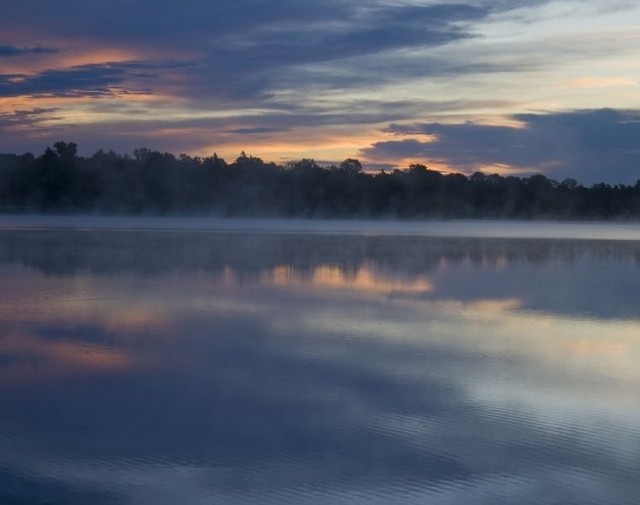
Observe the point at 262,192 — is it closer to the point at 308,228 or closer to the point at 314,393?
the point at 308,228

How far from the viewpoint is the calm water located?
4371 mm

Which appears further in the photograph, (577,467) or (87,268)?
(87,268)

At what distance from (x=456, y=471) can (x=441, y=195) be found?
55.1m

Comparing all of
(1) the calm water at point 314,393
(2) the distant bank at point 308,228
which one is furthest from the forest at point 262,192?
(1) the calm water at point 314,393

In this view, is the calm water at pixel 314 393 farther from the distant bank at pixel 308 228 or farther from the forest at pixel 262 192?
the forest at pixel 262 192

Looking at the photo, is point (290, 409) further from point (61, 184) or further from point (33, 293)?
point (61, 184)

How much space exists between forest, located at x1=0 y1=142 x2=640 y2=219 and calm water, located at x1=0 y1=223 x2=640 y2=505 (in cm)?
3875

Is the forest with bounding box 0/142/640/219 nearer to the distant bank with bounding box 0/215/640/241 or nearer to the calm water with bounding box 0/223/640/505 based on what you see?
the distant bank with bounding box 0/215/640/241

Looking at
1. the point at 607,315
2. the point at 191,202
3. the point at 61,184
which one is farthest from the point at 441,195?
the point at 607,315

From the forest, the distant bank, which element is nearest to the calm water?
the distant bank

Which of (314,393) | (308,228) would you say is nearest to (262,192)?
(308,228)

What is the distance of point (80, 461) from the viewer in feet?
15.0

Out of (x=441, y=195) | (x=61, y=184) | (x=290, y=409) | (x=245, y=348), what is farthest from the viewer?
(x=441, y=195)

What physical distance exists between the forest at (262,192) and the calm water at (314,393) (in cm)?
3875
